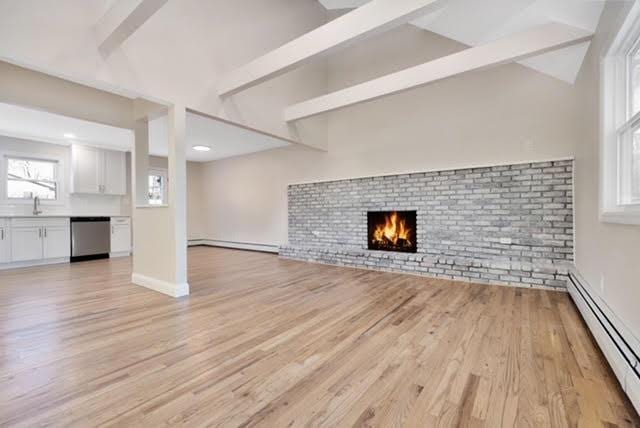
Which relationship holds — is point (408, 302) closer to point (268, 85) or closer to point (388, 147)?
point (388, 147)

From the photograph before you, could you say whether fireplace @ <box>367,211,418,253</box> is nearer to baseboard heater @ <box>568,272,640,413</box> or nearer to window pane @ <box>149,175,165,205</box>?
baseboard heater @ <box>568,272,640,413</box>

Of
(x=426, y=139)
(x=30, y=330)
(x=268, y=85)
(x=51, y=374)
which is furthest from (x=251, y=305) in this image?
(x=426, y=139)

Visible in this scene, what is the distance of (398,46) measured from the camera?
4875 mm

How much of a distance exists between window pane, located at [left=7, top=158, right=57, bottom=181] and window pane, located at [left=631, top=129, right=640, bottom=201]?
830 centimetres

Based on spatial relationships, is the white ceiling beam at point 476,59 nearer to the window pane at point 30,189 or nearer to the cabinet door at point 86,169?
the cabinet door at point 86,169

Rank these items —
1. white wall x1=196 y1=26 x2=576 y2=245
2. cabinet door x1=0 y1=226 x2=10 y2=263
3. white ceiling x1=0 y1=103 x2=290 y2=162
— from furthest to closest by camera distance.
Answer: cabinet door x1=0 y1=226 x2=10 y2=263
white ceiling x1=0 y1=103 x2=290 y2=162
white wall x1=196 y1=26 x2=576 y2=245

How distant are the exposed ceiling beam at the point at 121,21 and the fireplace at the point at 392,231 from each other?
389 centimetres

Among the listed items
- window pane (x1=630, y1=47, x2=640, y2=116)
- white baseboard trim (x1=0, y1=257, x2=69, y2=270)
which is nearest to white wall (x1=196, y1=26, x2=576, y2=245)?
window pane (x1=630, y1=47, x2=640, y2=116)

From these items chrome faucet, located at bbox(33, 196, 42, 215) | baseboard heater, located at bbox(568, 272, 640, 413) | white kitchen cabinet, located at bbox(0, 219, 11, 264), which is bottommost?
baseboard heater, located at bbox(568, 272, 640, 413)

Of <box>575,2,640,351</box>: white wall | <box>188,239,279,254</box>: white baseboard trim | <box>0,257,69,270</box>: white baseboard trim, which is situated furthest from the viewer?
<box>188,239,279,254</box>: white baseboard trim

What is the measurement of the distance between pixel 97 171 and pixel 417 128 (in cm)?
634

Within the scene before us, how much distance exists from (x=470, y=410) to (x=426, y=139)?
3.93m

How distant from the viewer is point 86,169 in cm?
596

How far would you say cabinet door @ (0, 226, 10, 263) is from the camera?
484cm
